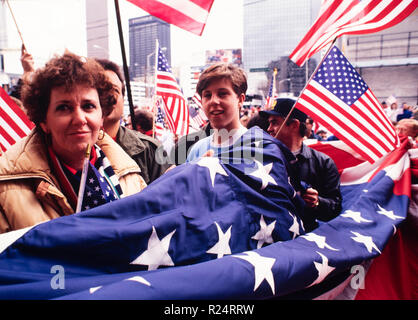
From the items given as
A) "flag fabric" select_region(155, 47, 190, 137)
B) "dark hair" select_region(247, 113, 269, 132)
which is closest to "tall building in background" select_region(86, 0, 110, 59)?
"flag fabric" select_region(155, 47, 190, 137)

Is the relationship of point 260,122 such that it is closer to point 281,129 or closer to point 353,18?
point 281,129

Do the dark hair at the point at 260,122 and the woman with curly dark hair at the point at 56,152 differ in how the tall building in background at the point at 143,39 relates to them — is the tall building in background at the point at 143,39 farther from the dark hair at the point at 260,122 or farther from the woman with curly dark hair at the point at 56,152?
the woman with curly dark hair at the point at 56,152

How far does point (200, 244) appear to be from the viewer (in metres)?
1.57

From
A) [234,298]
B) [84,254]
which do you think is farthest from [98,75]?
[234,298]

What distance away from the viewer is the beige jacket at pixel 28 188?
144cm

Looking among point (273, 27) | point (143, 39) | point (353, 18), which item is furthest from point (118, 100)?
point (143, 39)

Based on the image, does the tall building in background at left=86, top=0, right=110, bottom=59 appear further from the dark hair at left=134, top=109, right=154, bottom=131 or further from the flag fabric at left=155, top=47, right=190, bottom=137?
the dark hair at left=134, top=109, right=154, bottom=131

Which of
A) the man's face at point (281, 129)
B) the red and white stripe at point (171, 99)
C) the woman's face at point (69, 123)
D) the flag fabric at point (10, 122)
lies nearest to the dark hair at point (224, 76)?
the man's face at point (281, 129)

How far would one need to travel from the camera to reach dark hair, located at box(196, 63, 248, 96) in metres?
2.82

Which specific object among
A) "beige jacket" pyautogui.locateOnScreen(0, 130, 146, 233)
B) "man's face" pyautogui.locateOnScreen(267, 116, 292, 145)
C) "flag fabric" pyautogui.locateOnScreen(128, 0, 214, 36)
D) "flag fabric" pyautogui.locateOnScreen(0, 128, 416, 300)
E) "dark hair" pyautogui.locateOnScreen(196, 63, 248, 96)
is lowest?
"flag fabric" pyautogui.locateOnScreen(0, 128, 416, 300)

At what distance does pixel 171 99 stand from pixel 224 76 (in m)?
3.39

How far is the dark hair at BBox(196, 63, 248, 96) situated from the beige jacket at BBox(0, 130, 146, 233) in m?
1.56

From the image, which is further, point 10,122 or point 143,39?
point 143,39
